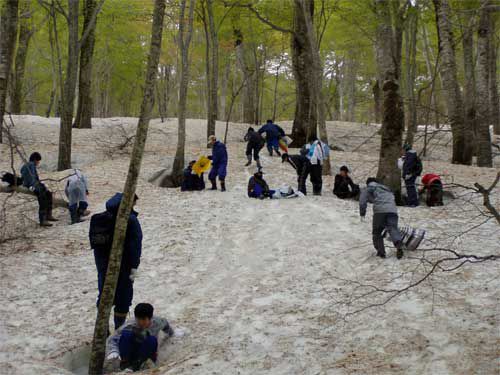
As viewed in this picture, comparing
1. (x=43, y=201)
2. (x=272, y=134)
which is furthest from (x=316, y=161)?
(x=43, y=201)

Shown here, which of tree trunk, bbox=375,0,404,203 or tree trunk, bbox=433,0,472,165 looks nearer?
tree trunk, bbox=375,0,404,203

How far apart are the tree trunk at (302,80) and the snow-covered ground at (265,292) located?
6630 millimetres

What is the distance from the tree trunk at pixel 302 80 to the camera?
17.0 m

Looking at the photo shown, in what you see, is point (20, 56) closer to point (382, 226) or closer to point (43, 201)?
point (43, 201)

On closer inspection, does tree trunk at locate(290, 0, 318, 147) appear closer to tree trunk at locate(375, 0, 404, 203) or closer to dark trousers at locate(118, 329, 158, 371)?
tree trunk at locate(375, 0, 404, 203)

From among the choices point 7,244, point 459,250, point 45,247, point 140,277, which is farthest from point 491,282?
point 7,244

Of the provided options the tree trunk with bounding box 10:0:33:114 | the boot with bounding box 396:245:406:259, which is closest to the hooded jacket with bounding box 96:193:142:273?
the boot with bounding box 396:245:406:259

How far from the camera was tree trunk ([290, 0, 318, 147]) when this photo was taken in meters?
17.0

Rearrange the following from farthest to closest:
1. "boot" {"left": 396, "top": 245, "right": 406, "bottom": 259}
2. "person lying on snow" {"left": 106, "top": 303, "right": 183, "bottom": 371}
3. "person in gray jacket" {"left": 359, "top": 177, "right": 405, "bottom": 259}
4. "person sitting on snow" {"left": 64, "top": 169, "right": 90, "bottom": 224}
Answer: "person sitting on snow" {"left": 64, "top": 169, "right": 90, "bottom": 224} → "person in gray jacket" {"left": 359, "top": 177, "right": 405, "bottom": 259} → "boot" {"left": 396, "top": 245, "right": 406, "bottom": 259} → "person lying on snow" {"left": 106, "top": 303, "right": 183, "bottom": 371}

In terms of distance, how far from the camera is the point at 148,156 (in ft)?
53.0

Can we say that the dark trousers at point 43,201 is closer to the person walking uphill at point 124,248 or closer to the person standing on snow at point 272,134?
the person walking uphill at point 124,248

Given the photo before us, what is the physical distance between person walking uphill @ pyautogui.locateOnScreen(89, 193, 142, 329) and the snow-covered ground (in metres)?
0.62

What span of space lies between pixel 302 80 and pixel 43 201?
11.2 m

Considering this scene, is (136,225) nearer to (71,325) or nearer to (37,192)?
(71,325)
